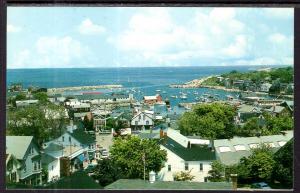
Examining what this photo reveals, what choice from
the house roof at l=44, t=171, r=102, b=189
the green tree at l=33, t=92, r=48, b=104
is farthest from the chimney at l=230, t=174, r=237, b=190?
the green tree at l=33, t=92, r=48, b=104

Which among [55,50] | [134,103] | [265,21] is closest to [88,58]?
[55,50]

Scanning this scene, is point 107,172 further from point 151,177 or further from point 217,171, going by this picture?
point 217,171

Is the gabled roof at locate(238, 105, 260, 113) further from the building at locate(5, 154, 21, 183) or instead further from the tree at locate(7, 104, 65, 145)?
the building at locate(5, 154, 21, 183)

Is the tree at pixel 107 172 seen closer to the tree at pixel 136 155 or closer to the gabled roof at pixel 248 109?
the tree at pixel 136 155

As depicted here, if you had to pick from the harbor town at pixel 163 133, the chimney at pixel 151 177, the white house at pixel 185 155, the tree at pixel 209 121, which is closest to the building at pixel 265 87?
the harbor town at pixel 163 133

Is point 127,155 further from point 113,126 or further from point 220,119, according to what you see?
point 220,119

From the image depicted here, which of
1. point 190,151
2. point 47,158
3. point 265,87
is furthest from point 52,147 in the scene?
point 265,87
